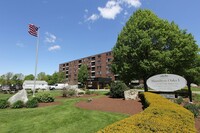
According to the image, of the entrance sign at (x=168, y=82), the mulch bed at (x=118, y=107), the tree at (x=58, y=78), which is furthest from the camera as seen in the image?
the tree at (x=58, y=78)

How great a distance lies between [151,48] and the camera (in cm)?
2612

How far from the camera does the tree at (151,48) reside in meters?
25.4

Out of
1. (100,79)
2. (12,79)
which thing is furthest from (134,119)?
(12,79)

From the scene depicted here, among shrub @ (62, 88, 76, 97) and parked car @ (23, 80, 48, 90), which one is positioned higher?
parked car @ (23, 80, 48, 90)

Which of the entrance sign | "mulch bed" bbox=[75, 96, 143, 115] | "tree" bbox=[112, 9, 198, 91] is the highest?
"tree" bbox=[112, 9, 198, 91]

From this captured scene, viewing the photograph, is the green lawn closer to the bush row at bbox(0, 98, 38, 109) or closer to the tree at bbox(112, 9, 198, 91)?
the bush row at bbox(0, 98, 38, 109)

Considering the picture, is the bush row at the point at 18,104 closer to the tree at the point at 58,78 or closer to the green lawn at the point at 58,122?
the green lawn at the point at 58,122

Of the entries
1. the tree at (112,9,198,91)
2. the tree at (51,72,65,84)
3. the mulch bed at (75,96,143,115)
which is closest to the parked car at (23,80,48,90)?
the tree at (112,9,198,91)

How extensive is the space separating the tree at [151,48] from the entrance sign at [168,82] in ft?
24.2

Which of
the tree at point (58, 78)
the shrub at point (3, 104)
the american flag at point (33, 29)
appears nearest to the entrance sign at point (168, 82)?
the shrub at point (3, 104)

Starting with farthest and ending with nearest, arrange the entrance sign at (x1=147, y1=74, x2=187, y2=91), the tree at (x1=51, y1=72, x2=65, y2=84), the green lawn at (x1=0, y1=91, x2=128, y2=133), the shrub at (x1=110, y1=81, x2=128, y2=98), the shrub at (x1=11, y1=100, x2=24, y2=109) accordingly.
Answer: the tree at (x1=51, y1=72, x2=65, y2=84) < the shrub at (x1=110, y1=81, x2=128, y2=98) < the entrance sign at (x1=147, y1=74, x2=187, y2=91) < the shrub at (x1=11, y1=100, x2=24, y2=109) < the green lawn at (x1=0, y1=91, x2=128, y2=133)

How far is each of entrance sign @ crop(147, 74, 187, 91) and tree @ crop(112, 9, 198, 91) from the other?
7.38 m

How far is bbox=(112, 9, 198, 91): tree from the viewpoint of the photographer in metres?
25.4

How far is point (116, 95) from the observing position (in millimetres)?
20375
